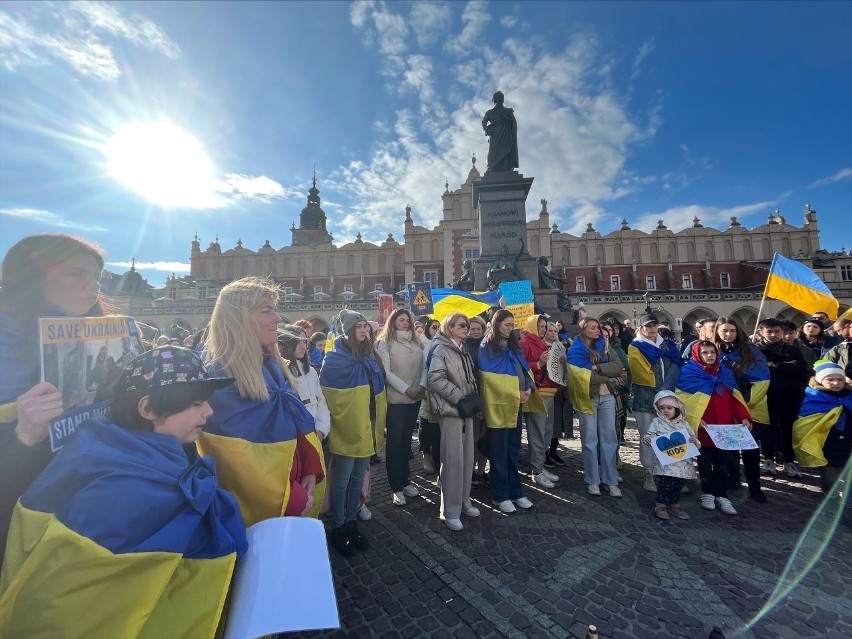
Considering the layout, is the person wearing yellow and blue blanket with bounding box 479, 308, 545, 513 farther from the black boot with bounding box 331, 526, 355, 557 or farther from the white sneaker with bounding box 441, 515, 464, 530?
the black boot with bounding box 331, 526, 355, 557

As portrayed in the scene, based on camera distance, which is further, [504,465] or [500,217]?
[500,217]

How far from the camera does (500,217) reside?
12.4 metres

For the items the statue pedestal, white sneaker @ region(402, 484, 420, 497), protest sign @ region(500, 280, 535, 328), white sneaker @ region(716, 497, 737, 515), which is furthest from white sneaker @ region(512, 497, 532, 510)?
the statue pedestal

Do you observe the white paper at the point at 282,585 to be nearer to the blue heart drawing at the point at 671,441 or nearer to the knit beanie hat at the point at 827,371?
the blue heart drawing at the point at 671,441

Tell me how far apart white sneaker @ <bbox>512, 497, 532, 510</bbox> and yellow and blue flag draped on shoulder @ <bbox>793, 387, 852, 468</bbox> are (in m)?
3.10

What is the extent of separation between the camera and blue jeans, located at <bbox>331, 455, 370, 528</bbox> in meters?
3.52

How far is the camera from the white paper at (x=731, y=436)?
13.3ft

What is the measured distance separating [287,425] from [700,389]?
4539 millimetres

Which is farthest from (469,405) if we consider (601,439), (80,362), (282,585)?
(80,362)

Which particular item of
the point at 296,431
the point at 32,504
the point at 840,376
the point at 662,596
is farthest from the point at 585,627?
the point at 840,376

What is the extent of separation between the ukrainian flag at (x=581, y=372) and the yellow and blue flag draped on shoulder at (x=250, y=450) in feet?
11.7

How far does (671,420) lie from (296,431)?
4.02 meters

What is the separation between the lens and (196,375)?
68.1 inches

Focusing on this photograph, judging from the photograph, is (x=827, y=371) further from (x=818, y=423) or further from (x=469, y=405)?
(x=469, y=405)
